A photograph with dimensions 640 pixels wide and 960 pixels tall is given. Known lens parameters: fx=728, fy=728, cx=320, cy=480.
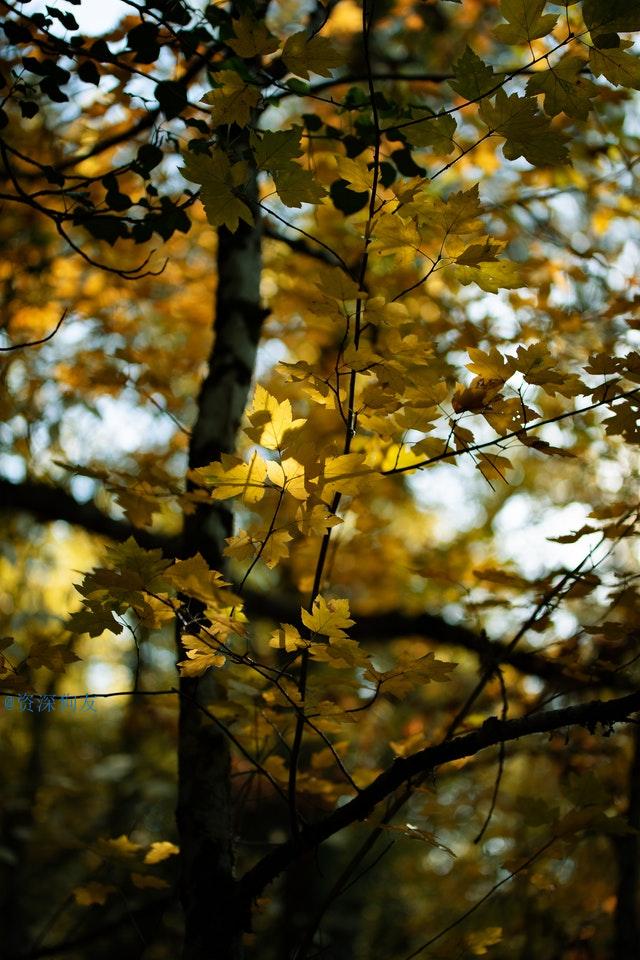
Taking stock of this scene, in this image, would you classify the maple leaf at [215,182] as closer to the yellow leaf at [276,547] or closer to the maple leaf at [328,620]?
the yellow leaf at [276,547]

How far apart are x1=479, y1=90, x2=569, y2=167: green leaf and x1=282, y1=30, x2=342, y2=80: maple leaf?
0.26m

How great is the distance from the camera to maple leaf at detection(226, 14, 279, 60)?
1143 millimetres

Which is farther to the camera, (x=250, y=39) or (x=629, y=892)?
(x=629, y=892)

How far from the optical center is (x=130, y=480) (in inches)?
67.8

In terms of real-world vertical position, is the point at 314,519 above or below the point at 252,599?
below

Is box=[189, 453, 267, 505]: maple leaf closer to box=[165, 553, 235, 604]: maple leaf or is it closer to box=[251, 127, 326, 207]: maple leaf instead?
box=[165, 553, 235, 604]: maple leaf

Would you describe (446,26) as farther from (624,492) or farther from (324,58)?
(324,58)

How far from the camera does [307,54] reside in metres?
1.16

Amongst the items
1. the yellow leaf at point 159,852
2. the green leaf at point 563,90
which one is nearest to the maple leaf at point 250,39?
the green leaf at point 563,90

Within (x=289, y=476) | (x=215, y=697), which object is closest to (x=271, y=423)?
(x=289, y=476)

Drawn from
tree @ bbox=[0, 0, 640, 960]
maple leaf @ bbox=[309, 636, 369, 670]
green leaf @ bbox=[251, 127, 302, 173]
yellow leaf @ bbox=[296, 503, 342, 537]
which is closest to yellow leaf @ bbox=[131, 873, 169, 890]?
tree @ bbox=[0, 0, 640, 960]

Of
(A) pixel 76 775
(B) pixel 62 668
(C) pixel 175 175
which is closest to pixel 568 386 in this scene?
(B) pixel 62 668

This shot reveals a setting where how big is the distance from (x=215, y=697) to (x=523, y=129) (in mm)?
1356

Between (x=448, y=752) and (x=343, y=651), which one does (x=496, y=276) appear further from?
(x=448, y=752)
